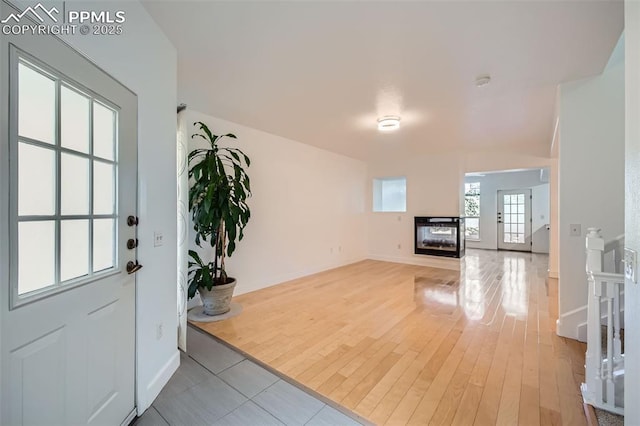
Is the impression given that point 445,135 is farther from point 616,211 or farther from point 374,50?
point 374,50

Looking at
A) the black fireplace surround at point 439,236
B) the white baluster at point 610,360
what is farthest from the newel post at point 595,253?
the black fireplace surround at point 439,236

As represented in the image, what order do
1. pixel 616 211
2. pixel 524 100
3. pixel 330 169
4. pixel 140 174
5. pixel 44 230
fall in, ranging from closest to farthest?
1. pixel 44 230
2. pixel 140 174
3. pixel 616 211
4. pixel 524 100
5. pixel 330 169

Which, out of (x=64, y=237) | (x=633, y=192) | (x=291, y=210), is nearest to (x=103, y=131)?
(x=64, y=237)

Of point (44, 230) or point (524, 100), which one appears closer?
point (44, 230)

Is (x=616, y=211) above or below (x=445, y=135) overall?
below

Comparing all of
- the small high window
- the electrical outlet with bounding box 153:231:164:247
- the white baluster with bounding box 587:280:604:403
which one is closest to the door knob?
the electrical outlet with bounding box 153:231:164:247

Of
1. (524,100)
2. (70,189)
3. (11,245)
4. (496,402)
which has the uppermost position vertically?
(524,100)

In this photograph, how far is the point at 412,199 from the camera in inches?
246

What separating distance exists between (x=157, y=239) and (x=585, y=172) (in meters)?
3.66

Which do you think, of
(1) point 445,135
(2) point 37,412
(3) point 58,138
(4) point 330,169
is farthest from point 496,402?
(4) point 330,169

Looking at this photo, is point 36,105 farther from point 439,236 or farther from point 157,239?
point 439,236

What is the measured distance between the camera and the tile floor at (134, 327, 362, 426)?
5.22 feet

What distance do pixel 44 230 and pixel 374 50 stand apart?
7.38 feet

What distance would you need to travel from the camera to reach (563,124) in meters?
2.62
